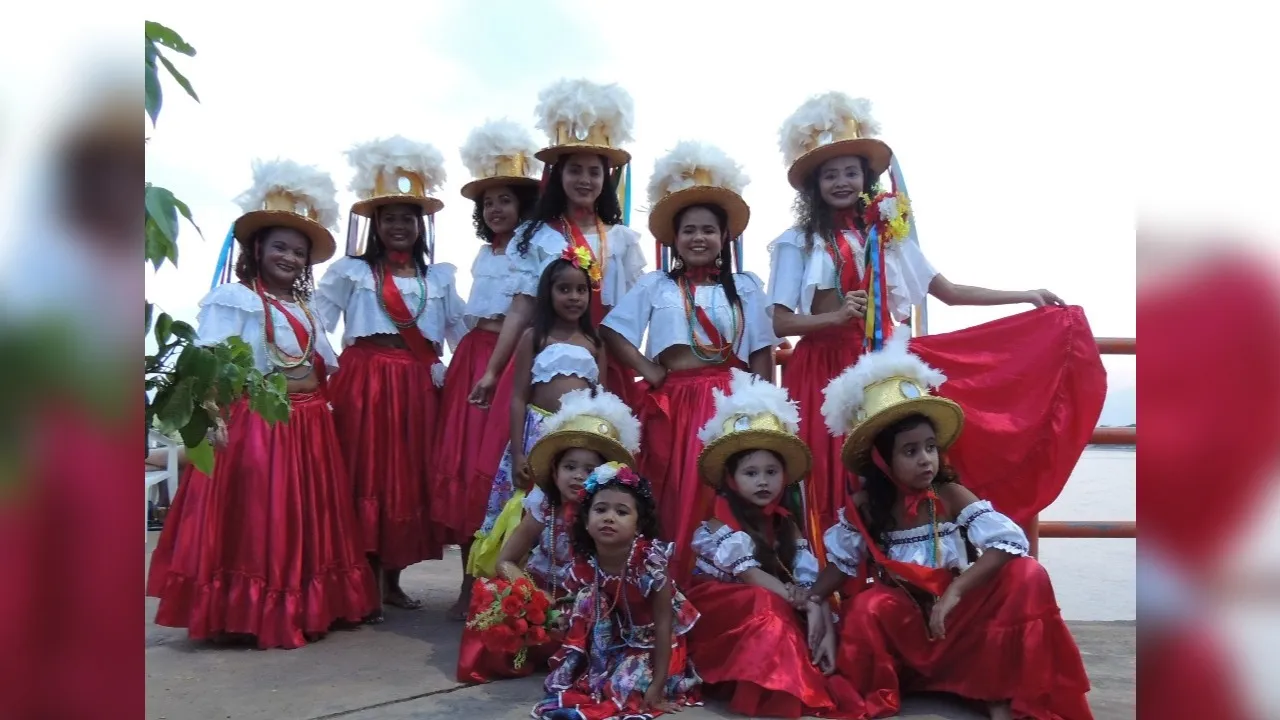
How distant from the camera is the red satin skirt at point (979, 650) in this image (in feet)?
10.6

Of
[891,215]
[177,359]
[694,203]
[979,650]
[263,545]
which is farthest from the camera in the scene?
[694,203]

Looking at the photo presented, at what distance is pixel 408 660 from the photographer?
4.22 meters

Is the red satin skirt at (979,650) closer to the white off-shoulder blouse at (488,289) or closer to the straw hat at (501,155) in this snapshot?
the white off-shoulder blouse at (488,289)

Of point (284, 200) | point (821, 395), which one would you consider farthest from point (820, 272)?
point (284, 200)

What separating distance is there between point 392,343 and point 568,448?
183cm

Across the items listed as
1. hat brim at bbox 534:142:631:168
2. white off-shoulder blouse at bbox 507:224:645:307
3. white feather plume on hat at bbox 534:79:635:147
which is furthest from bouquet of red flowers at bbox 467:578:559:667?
white feather plume on hat at bbox 534:79:635:147

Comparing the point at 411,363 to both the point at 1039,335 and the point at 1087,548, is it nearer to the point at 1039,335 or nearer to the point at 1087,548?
the point at 1039,335

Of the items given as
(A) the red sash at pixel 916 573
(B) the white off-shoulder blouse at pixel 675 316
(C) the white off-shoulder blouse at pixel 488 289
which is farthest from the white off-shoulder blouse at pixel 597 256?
(A) the red sash at pixel 916 573

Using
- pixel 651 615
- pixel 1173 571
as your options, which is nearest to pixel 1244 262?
pixel 1173 571

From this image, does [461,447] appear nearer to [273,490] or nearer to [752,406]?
[273,490]

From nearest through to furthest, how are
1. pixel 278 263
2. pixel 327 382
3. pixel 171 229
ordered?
pixel 171 229 < pixel 278 263 < pixel 327 382

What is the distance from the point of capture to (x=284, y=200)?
4.98 metres

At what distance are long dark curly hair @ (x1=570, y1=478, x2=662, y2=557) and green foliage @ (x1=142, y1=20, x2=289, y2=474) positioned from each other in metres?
1.78

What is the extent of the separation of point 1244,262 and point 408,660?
392 centimetres
